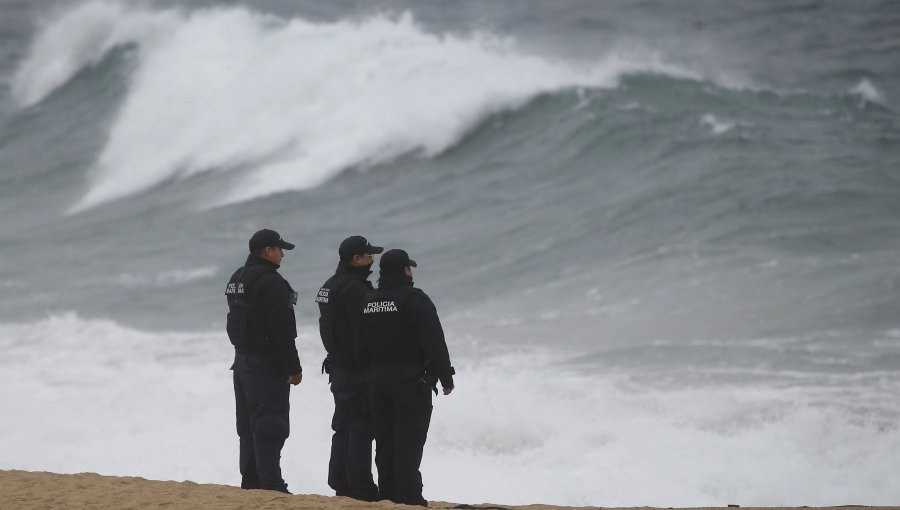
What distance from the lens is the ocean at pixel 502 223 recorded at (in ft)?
35.5

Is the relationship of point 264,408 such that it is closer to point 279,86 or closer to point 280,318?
point 280,318

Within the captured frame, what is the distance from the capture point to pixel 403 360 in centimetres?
658

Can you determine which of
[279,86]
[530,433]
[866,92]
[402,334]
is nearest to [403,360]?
[402,334]

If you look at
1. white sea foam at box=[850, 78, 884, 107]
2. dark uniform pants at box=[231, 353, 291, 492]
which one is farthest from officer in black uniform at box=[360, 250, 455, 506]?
white sea foam at box=[850, 78, 884, 107]

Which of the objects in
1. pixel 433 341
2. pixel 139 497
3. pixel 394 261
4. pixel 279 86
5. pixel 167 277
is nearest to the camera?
pixel 433 341

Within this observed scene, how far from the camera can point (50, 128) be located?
25.2 m

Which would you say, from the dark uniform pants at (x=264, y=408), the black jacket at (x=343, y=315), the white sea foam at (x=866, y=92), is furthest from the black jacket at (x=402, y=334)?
the white sea foam at (x=866, y=92)

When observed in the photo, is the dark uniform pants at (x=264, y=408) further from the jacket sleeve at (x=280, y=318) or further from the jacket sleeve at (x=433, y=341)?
the jacket sleeve at (x=433, y=341)

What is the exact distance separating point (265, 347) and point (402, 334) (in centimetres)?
79

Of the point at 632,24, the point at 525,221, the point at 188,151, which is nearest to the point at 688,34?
the point at 632,24

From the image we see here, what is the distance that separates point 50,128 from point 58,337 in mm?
Answer: 11709

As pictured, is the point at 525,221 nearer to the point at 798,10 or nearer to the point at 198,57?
the point at 798,10

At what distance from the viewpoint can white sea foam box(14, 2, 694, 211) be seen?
73.3 ft

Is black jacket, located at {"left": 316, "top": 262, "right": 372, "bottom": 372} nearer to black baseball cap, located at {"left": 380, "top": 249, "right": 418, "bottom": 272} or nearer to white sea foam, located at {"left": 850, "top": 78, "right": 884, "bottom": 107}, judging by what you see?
black baseball cap, located at {"left": 380, "top": 249, "right": 418, "bottom": 272}
